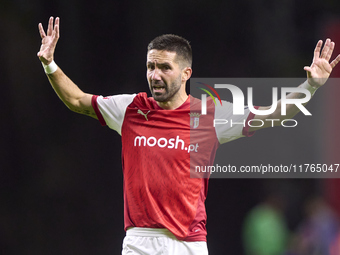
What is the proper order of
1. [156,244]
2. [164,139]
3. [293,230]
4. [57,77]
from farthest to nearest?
[293,230] < [57,77] < [164,139] < [156,244]

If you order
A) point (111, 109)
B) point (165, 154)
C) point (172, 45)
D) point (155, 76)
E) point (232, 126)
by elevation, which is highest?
point (172, 45)

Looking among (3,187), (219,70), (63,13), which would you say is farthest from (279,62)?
(3,187)

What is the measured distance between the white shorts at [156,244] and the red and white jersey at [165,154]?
4cm

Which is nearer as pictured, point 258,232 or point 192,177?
point 192,177

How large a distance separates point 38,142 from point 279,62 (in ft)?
8.46

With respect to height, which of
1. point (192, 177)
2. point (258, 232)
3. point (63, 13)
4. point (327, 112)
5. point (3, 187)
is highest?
point (63, 13)

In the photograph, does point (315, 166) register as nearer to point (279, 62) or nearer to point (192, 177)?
point (279, 62)

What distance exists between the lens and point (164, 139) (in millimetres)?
3619

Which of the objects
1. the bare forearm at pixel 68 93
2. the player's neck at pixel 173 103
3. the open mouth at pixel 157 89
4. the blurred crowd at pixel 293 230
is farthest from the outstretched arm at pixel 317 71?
the blurred crowd at pixel 293 230

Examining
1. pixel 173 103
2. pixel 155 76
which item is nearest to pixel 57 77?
pixel 155 76

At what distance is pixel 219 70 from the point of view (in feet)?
18.0

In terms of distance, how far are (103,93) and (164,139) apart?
81.0 inches

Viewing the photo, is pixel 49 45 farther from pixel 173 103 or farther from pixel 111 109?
pixel 173 103

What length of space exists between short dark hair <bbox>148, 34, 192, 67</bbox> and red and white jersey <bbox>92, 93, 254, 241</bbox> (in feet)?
1.02
